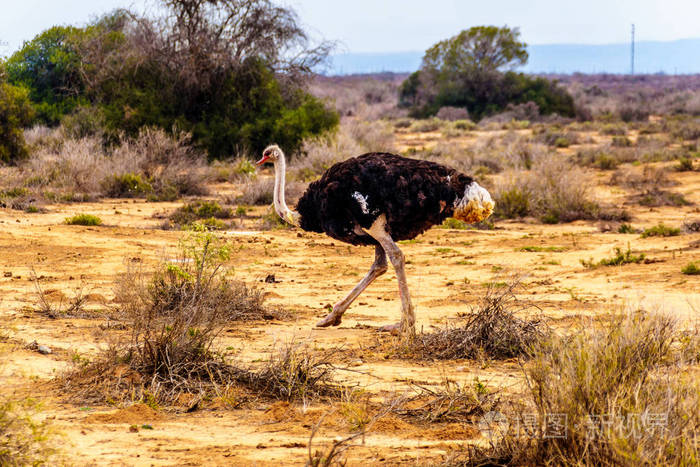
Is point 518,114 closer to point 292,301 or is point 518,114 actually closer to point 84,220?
point 84,220

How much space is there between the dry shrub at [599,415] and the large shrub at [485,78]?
3398cm

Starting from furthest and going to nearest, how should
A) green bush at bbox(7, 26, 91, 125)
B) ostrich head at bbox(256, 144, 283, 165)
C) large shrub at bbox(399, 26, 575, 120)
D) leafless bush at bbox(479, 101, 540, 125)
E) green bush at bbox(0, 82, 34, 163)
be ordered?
large shrub at bbox(399, 26, 575, 120)
leafless bush at bbox(479, 101, 540, 125)
green bush at bbox(7, 26, 91, 125)
green bush at bbox(0, 82, 34, 163)
ostrich head at bbox(256, 144, 283, 165)

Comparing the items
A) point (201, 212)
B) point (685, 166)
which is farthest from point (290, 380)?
point (685, 166)

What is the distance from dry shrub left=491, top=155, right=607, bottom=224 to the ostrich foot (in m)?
7.82

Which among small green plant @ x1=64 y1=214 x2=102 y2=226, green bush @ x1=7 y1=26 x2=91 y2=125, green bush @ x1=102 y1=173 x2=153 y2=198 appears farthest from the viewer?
green bush @ x1=7 y1=26 x2=91 y2=125

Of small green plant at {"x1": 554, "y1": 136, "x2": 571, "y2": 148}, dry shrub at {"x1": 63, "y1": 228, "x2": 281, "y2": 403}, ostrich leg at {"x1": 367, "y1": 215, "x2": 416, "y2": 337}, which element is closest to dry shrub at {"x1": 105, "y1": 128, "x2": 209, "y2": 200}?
ostrich leg at {"x1": 367, "y1": 215, "x2": 416, "y2": 337}

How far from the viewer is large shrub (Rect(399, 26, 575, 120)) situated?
37812mm

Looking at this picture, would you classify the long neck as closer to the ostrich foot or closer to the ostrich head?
the ostrich head

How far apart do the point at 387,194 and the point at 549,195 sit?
8.41m

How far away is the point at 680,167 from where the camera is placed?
1970 cm

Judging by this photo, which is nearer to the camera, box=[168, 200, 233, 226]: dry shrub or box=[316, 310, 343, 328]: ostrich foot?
box=[316, 310, 343, 328]: ostrich foot

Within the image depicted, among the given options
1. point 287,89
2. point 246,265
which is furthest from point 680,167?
point 246,265

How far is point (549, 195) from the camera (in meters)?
14.5

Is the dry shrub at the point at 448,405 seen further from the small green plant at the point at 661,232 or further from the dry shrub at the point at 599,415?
the small green plant at the point at 661,232
